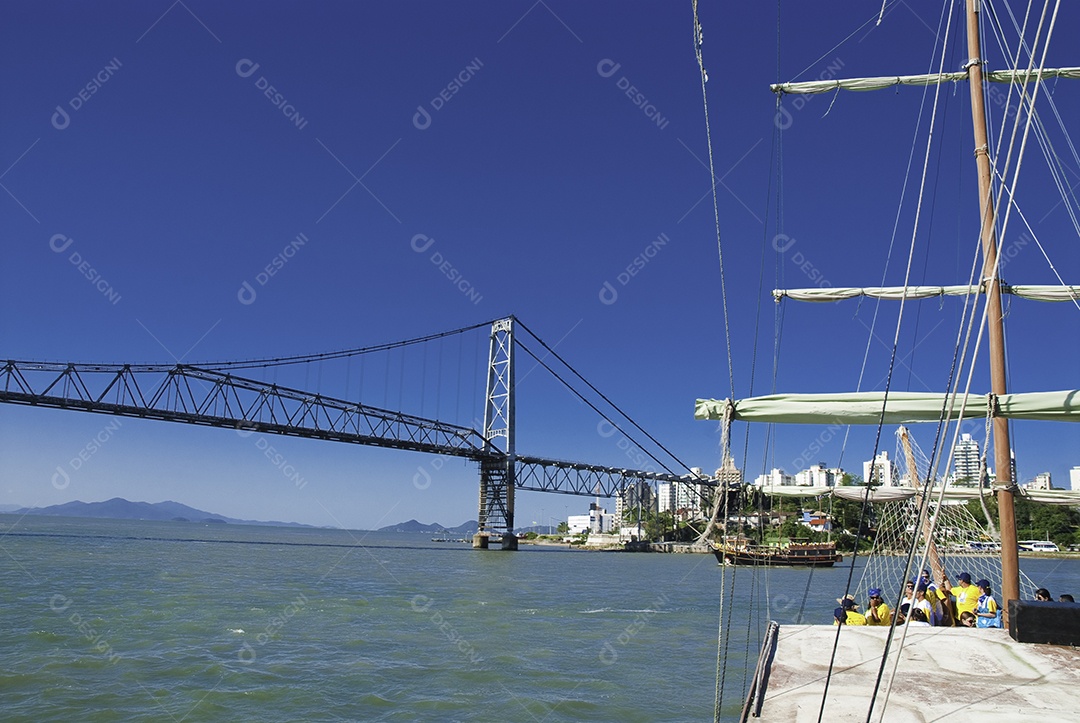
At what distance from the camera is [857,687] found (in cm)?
621

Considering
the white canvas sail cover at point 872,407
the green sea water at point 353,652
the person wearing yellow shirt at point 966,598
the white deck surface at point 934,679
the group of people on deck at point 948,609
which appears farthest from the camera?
the green sea water at point 353,652

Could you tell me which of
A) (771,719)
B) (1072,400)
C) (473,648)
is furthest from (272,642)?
(1072,400)

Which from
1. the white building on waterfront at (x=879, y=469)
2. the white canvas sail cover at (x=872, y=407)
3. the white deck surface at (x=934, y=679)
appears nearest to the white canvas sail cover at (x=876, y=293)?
the white building on waterfront at (x=879, y=469)

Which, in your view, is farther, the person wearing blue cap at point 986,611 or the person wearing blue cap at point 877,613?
the person wearing blue cap at point 877,613

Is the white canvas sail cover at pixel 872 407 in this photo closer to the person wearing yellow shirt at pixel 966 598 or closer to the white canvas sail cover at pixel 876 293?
the person wearing yellow shirt at pixel 966 598

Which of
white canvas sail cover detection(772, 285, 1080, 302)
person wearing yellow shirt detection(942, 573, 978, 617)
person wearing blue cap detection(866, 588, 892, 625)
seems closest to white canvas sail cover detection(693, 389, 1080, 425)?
person wearing yellow shirt detection(942, 573, 978, 617)

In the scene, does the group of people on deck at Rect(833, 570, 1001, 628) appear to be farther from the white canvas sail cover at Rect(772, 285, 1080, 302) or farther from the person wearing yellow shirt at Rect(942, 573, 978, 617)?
the white canvas sail cover at Rect(772, 285, 1080, 302)

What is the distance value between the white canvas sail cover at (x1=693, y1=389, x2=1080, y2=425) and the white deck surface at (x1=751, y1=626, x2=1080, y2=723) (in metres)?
2.25

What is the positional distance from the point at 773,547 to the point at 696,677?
179 feet

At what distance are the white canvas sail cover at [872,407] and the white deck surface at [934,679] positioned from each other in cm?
225

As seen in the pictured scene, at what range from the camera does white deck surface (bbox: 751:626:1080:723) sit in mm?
5477

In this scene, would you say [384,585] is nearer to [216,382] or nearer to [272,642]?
[272,642]

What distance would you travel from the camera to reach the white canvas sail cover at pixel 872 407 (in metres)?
8.11

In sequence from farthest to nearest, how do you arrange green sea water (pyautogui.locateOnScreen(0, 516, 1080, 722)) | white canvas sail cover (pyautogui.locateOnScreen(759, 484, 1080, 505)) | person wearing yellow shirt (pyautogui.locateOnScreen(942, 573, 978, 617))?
white canvas sail cover (pyautogui.locateOnScreen(759, 484, 1080, 505))
green sea water (pyautogui.locateOnScreen(0, 516, 1080, 722))
person wearing yellow shirt (pyautogui.locateOnScreen(942, 573, 978, 617))
